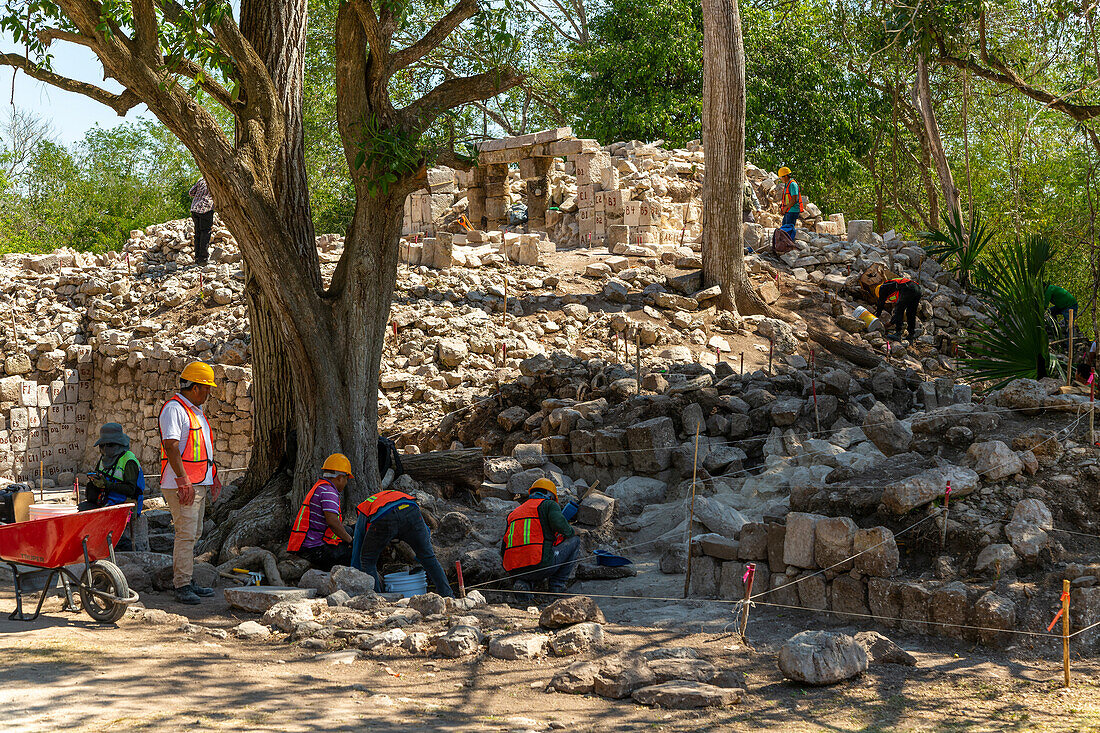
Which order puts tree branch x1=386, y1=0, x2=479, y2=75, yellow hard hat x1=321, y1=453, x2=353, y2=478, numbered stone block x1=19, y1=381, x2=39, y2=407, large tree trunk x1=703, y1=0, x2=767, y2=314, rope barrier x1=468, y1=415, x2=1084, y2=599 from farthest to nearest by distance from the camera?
numbered stone block x1=19, y1=381, x2=39, y2=407, large tree trunk x1=703, y1=0, x2=767, y2=314, tree branch x1=386, y1=0, x2=479, y2=75, yellow hard hat x1=321, y1=453, x2=353, y2=478, rope barrier x1=468, y1=415, x2=1084, y2=599

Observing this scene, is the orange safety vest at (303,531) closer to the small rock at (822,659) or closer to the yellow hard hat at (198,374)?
the yellow hard hat at (198,374)

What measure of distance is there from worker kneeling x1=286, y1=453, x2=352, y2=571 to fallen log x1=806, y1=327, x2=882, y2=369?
345 inches

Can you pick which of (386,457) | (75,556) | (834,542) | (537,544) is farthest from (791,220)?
(75,556)

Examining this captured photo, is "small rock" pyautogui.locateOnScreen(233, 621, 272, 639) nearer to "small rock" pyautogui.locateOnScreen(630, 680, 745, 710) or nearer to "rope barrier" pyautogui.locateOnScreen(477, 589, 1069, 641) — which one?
"rope barrier" pyautogui.locateOnScreen(477, 589, 1069, 641)

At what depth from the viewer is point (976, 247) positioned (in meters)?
16.9

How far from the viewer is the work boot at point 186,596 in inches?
263

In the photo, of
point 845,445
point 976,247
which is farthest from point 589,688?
point 976,247

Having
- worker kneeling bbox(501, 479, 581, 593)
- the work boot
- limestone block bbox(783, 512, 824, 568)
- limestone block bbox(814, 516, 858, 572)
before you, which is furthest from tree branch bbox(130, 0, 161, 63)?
limestone block bbox(814, 516, 858, 572)

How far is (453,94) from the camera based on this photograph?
26.8 feet

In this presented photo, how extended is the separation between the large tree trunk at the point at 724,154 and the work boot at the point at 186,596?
9958 millimetres

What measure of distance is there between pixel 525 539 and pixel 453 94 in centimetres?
393

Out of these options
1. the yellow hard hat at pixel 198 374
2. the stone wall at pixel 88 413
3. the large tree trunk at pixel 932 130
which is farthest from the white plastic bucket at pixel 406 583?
the large tree trunk at pixel 932 130

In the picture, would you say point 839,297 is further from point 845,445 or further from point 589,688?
point 589,688

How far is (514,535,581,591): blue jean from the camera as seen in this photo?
7281 millimetres
